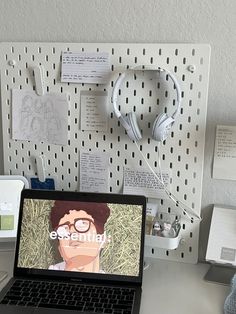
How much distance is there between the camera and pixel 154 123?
1.00 metres

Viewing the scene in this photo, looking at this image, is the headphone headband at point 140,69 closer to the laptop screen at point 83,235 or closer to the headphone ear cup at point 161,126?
the headphone ear cup at point 161,126

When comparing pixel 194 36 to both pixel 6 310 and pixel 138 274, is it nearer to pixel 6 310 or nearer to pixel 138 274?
pixel 138 274

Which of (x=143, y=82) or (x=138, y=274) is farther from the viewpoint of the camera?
(x=143, y=82)

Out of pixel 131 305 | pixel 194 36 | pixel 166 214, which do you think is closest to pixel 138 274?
pixel 131 305

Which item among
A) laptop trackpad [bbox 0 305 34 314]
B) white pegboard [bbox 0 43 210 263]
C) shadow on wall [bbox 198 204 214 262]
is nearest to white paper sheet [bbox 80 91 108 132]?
white pegboard [bbox 0 43 210 263]

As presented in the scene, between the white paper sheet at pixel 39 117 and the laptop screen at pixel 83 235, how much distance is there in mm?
205

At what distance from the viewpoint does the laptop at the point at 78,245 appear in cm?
94

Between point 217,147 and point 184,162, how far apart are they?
0.30ft

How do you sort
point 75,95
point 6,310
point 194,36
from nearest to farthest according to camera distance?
point 6,310 → point 194,36 → point 75,95

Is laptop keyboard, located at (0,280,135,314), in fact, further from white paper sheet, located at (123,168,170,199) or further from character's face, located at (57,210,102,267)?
white paper sheet, located at (123,168,170,199)

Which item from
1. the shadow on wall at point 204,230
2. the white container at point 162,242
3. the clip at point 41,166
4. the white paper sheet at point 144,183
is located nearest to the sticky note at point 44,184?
the clip at point 41,166

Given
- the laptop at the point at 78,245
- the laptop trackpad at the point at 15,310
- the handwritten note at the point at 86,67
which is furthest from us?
the handwritten note at the point at 86,67

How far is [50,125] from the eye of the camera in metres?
1.13

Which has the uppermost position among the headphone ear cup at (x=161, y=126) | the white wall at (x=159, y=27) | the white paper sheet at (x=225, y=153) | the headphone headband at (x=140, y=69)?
the white wall at (x=159, y=27)
